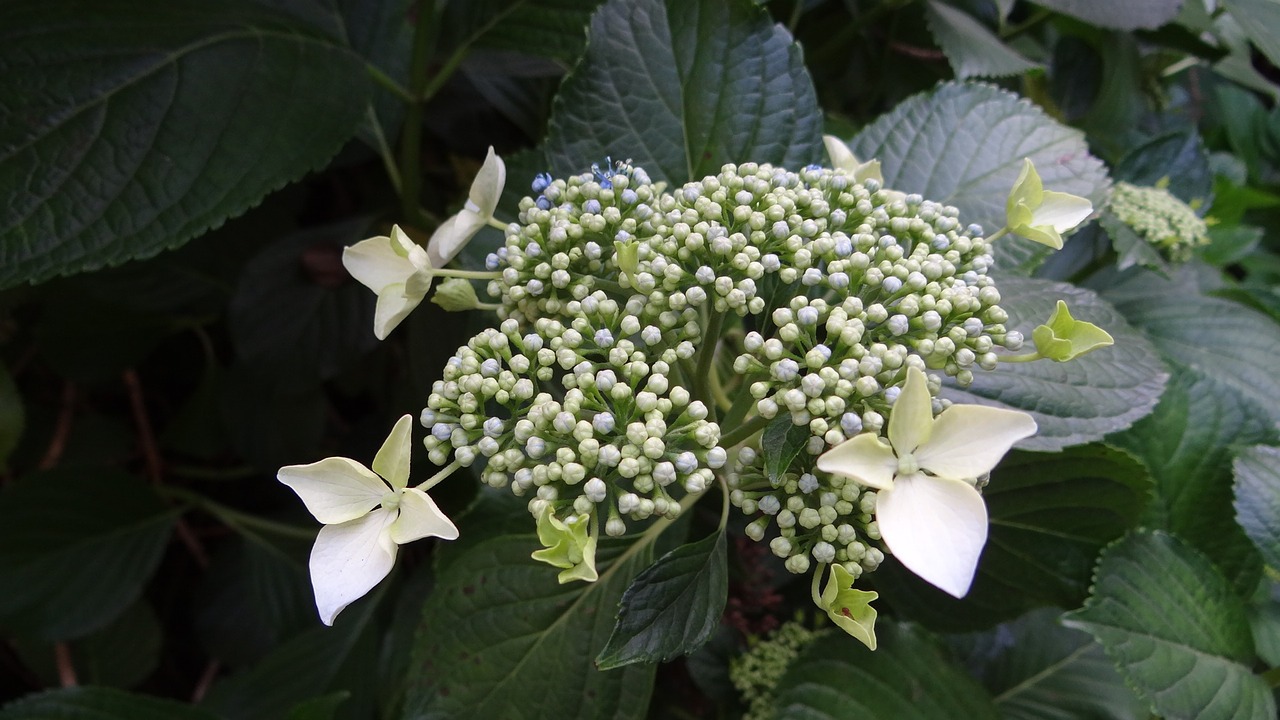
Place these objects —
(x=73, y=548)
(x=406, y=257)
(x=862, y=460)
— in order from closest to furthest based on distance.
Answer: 1. (x=862, y=460)
2. (x=406, y=257)
3. (x=73, y=548)

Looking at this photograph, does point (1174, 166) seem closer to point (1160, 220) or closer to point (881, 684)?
point (1160, 220)

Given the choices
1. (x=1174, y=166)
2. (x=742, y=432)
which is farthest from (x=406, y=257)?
(x=1174, y=166)

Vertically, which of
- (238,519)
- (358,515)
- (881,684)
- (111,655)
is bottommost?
(111,655)

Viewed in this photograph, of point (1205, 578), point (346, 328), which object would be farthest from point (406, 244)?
point (1205, 578)

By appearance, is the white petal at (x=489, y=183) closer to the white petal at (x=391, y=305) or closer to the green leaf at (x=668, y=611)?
the white petal at (x=391, y=305)

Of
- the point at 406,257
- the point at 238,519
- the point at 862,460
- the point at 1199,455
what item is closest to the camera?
the point at 862,460

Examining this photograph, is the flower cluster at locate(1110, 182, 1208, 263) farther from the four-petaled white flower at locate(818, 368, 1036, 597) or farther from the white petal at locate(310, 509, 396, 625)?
the white petal at locate(310, 509, 396, 625)

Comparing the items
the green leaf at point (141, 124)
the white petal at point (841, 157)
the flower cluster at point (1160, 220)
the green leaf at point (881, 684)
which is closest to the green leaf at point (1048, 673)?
the green leaf at point (881, 684)
